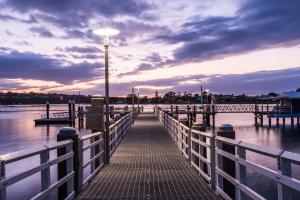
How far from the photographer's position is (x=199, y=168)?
10.9 meters

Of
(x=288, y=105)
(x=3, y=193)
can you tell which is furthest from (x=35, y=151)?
(x=288, y=105)

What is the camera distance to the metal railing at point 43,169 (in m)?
4.32

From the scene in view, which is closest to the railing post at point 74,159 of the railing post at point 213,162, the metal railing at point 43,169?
the metal railing at point 43,169

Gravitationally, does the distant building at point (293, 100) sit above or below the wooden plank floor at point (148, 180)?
above

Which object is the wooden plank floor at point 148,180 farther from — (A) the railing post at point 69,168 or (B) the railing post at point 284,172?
(B) the railing post at point 284,172

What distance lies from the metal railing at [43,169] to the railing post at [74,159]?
59 mm

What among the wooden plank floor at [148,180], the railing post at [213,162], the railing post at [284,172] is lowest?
the wooden plank floor at [148,180]

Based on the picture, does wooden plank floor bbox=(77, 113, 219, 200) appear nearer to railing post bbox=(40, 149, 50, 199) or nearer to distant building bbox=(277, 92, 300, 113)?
railing post bbox=(40, 149, 50, 199)

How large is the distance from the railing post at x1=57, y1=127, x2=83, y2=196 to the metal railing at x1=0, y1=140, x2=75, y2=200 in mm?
59

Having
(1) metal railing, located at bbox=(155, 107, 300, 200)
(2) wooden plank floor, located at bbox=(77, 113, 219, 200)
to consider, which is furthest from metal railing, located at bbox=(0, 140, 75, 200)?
(1) metal railing, located at bbox=(155, 107, 300, 200)

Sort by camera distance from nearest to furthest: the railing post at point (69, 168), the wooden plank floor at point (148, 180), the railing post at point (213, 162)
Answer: the railing post at point (69, 168), the wooden plank floor at point (148, 180), the railing post at point (213, 162)

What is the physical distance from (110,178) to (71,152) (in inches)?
113

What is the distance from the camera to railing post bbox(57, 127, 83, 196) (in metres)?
7.72

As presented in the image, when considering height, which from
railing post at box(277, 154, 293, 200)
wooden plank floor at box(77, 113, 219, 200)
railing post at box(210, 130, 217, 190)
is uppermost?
railing post at box(277, 154, 293, 200)
